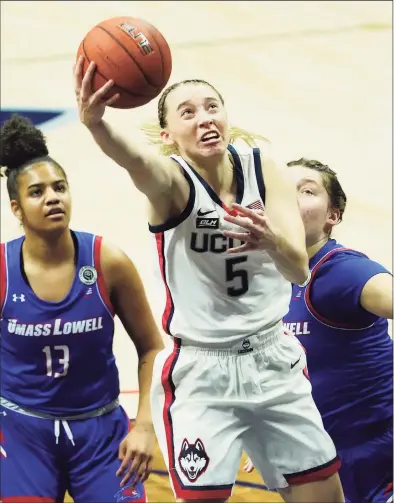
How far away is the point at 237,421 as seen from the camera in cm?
342

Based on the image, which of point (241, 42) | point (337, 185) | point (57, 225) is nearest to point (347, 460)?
point (337, 185)

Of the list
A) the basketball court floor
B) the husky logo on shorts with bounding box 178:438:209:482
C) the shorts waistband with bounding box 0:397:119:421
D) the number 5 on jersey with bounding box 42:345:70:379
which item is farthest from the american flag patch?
the basketball court floor

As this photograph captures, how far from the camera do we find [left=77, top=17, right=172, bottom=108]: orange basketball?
3.23m

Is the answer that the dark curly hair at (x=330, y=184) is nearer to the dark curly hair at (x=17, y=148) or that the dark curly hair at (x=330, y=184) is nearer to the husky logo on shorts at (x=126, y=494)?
the dark curly hair at (x=17, y=148)

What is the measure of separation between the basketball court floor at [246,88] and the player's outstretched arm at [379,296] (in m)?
2.66

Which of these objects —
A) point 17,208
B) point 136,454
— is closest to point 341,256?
point 136,454

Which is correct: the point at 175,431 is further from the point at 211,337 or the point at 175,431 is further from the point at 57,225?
the point at 57,225

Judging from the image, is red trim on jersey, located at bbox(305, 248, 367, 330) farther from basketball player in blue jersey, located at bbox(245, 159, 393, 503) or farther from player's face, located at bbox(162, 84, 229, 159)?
player's face, located at bbox(162, 84, 229, 159)

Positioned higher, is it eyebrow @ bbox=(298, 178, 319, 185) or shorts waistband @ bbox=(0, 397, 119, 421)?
eyebrow @ bbox=(298, 178, 319, 185)

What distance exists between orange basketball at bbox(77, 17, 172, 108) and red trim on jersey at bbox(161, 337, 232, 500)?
888 millimetres

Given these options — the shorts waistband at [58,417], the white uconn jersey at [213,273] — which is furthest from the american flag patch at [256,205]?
the shorts waistband at [58,417]

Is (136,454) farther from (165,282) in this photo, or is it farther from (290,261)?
(290,261)

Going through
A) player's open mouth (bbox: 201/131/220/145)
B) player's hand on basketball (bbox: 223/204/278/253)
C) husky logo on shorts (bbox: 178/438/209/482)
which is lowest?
husky logo on shorts (bbox: 178/438/209/482)

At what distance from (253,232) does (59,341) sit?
1315mm
